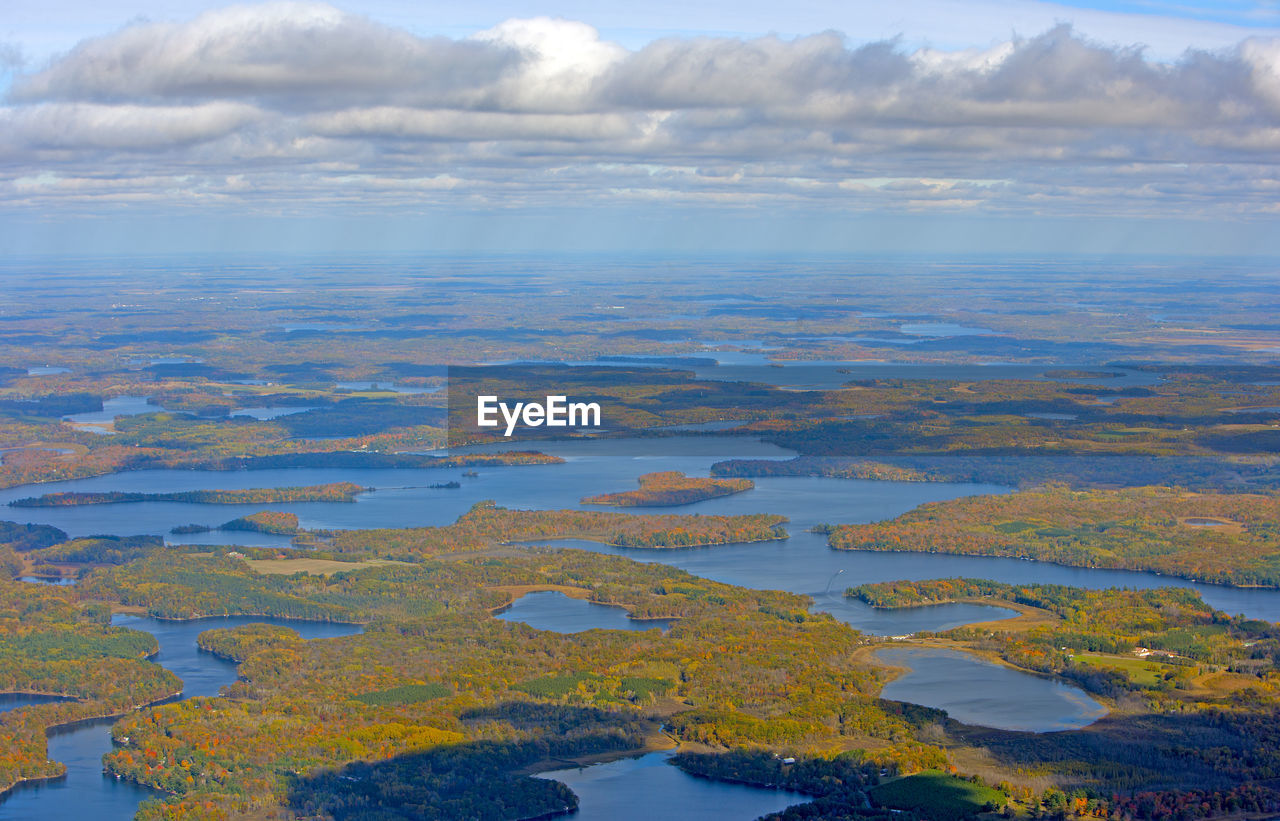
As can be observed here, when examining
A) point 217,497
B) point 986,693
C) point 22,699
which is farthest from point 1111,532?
point 22,699

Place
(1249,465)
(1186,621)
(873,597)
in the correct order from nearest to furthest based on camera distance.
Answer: (1186,621) < (873,597) < (1249,465)

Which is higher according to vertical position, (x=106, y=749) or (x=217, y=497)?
(x=217, y=497)

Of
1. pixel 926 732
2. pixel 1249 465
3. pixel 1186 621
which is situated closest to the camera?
pixel 926 732

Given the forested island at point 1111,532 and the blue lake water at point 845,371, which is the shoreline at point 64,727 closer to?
the forested island at point 1111,532

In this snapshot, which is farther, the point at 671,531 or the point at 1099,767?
the point at 671,531

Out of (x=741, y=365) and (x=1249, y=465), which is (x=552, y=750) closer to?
(x=1249, y=465)

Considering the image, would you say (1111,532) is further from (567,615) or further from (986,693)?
(567,615)

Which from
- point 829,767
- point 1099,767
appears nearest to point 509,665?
point 829,767
